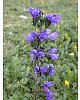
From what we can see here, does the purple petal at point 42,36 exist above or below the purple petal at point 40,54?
above

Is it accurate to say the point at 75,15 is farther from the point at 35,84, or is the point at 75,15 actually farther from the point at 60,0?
the point at 35,84

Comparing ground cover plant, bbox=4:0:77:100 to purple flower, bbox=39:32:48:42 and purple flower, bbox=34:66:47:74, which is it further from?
purple flower, bbox=39:32:48:42

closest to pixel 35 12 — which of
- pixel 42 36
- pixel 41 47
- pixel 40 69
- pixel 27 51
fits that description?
pixel 42 36

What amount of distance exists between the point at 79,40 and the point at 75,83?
1.79 metres

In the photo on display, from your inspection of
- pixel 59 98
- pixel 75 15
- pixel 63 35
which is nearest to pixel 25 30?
pixel 63 35

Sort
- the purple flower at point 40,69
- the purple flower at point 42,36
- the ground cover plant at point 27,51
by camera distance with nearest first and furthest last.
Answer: the purple flower at point 42,36 < the purple flower at point 40,69 < the ground cover plant at point 27,51

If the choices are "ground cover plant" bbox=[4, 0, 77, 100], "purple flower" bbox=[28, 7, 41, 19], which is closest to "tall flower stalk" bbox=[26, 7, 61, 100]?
"purple flower" bbox=[28, 7, 41, 19]

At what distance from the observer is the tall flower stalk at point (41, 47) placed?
3131mm

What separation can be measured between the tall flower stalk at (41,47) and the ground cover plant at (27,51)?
0.86 m

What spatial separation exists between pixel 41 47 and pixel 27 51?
2947mm

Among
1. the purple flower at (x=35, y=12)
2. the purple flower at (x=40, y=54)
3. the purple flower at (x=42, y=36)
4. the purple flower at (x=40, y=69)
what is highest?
the purple flower at (x=35, y=12)

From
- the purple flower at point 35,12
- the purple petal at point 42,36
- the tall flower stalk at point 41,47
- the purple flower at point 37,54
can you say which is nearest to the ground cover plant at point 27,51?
the tall flower stalk at point 41,47

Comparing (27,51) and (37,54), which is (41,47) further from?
(27,51)

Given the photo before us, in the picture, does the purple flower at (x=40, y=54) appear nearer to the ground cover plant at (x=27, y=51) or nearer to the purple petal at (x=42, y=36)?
the purple petal at (x=42, y=36)
